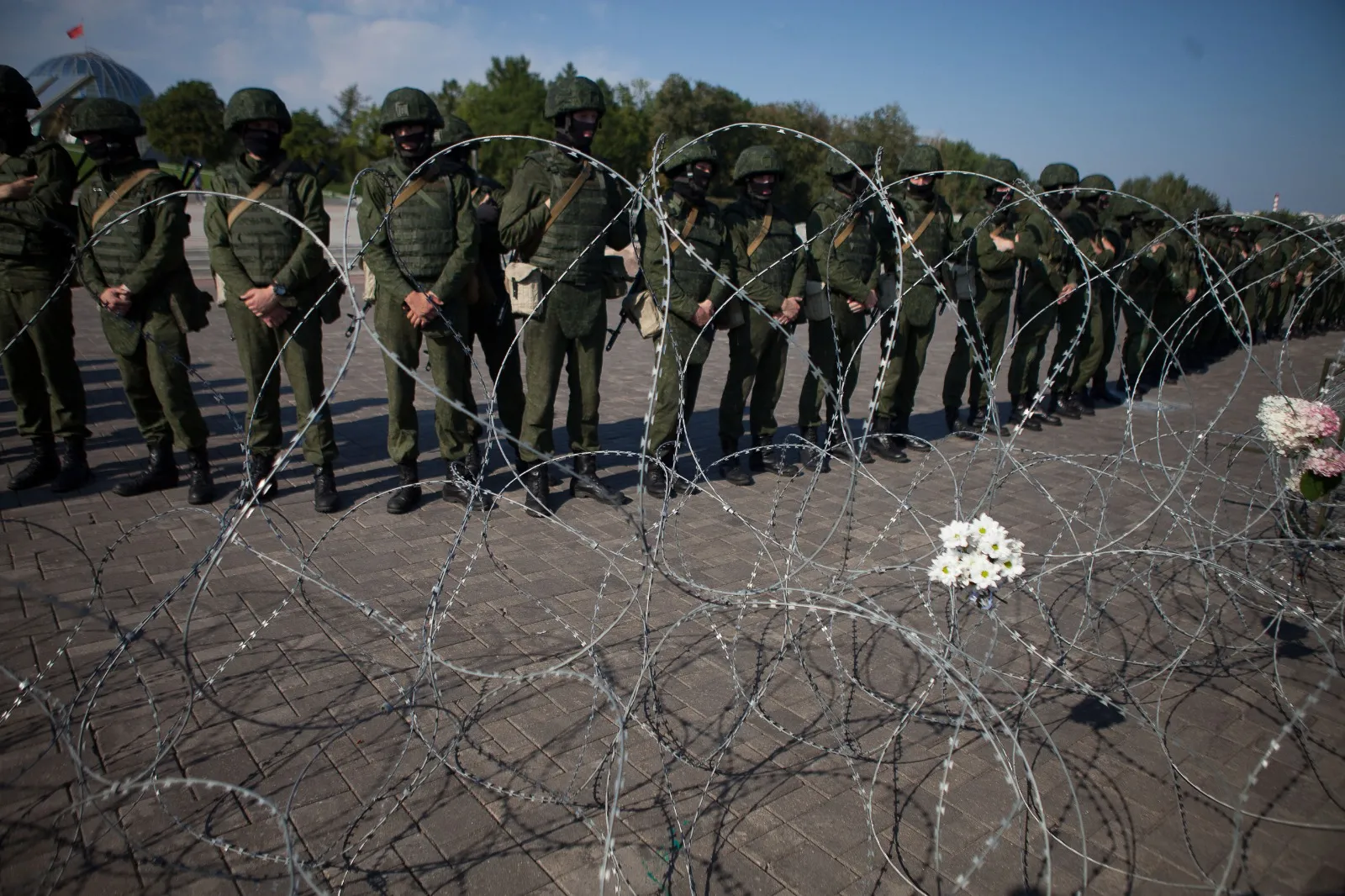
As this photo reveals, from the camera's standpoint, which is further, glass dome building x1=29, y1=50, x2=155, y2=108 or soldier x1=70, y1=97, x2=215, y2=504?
glass dome building x1=29, y1=50, x2=155, y2=108

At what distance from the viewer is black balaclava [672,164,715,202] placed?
6125mm

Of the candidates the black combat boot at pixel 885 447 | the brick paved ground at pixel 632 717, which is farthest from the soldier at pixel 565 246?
the black combat boot at pixel 885 447

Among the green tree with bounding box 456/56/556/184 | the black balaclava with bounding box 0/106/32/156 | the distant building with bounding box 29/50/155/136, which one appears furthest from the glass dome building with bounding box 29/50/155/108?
the black balaclava with bounding box 0/106/32/156

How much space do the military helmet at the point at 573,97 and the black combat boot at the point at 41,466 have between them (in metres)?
4.11

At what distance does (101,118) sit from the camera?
522 centimetres

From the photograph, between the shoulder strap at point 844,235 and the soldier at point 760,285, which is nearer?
the soldier at point 760,285

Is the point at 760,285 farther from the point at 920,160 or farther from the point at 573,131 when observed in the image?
the point at 920,160

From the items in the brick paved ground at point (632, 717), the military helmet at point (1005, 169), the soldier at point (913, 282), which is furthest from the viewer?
the military helmet at point (1005, 169)

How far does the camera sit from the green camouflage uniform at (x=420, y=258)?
17.9 ft

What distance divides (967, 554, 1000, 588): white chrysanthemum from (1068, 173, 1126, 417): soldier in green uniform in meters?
7.15

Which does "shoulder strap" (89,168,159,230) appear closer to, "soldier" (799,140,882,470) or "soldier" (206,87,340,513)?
"soldier" (206,87,340,513)

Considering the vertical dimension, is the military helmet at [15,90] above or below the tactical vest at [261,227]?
above

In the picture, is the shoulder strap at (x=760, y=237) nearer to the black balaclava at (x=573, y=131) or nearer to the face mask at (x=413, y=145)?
the black balaclava at (x=573, y=131)

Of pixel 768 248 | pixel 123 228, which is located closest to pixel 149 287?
pixel 123 228
